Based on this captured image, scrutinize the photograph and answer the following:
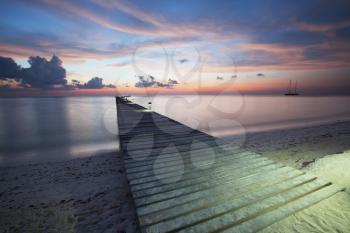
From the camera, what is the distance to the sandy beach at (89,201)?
10.9ft

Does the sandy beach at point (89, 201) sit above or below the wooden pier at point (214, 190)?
below

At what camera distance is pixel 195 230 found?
2.73 meters

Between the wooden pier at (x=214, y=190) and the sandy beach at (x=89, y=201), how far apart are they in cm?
30

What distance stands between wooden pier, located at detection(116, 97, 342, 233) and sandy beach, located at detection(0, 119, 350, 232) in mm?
297

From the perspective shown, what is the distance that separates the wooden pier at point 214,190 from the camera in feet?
9.58

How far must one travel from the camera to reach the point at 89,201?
5.43m

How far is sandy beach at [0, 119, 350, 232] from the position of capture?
334 cm

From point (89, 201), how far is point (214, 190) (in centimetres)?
388

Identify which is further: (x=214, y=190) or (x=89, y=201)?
(x=89, y=201)

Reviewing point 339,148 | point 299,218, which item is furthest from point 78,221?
point 339,148

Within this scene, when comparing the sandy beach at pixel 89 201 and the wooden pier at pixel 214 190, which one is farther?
the sandy beach at pixel 89 201

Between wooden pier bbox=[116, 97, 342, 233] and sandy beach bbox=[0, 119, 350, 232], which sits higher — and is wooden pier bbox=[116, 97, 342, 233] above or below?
above

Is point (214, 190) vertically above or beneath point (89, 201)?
above

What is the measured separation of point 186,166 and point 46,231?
3.59 metres
